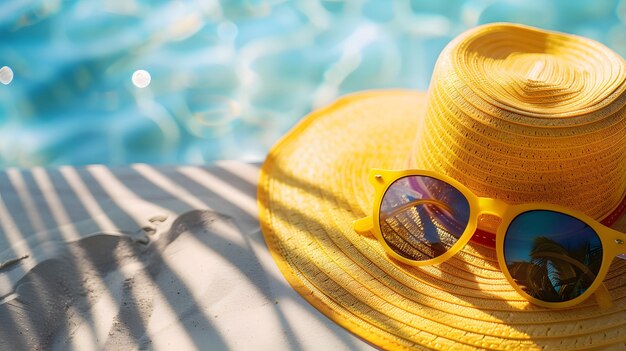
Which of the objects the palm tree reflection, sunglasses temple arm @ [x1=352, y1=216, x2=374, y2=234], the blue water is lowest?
the palm tree reflection

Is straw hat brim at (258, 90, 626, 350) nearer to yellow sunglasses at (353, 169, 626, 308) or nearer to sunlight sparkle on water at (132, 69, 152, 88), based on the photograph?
yellow sunglasses at (353, 169, 626, 308)

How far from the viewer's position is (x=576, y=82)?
1652 mm

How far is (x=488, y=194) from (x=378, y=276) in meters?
0.35

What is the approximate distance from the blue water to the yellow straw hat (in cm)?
104

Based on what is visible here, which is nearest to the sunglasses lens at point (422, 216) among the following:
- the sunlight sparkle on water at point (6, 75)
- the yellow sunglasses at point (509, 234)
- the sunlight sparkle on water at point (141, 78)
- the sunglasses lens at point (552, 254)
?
the yellow sunglasses at point (509, 234)

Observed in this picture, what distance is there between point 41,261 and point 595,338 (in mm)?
1399

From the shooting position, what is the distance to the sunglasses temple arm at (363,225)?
1778 mm

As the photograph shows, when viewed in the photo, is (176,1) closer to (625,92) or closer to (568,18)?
(568,18)

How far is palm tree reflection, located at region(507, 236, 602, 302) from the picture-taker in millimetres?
1531

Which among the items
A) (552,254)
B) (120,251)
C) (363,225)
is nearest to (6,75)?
(120,251)

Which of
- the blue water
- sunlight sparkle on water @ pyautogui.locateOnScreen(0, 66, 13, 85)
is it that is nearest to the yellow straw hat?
the blue water

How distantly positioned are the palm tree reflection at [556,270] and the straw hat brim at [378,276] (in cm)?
5

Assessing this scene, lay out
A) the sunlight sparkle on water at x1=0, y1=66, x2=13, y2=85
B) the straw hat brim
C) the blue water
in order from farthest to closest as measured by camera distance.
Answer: the sunlight sparkle on water at x1=0, y1=66, x2=13, y2=85, the blue water, the straw hat brim

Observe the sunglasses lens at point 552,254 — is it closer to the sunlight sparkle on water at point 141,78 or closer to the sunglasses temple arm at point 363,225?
the sunglasses temple arm at point 363,225
